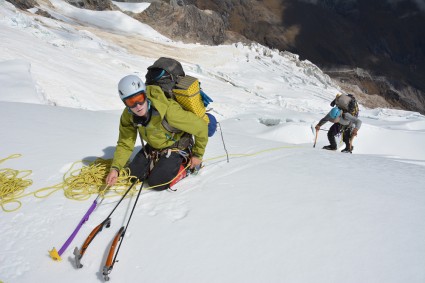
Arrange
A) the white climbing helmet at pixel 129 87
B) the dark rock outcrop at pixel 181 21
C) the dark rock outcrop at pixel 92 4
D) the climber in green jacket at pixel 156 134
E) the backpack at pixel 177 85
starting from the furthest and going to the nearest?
the dark rock outcrop at pixel 181 21 → the dark rock outcrop at pixel 92 4 → the backpack at pixel 177 85 → the climber in green jacket at pixel 156 134 → the white climbing helmet at pixel 129 87

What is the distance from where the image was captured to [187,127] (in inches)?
117

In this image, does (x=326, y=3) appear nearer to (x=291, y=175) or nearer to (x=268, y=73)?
(x=268, y=73)

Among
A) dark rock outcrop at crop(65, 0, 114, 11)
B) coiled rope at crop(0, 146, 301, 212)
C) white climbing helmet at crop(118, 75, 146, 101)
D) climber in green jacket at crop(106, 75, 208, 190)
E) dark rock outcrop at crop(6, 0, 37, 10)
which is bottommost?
coiled rope at crop(0, 146, 301, 212)

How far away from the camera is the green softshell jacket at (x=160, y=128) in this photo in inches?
114

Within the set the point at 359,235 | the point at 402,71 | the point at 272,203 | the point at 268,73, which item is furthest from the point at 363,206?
the point at 402,71

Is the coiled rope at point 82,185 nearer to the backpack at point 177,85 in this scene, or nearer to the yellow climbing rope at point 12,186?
the yellow climbing rope at point 12,186

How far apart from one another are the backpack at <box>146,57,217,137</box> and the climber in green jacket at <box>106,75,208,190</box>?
0.31ft

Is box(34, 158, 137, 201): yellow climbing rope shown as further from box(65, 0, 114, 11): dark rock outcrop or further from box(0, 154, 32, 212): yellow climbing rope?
box(65, 0, 114, 11): dark rock outcrop

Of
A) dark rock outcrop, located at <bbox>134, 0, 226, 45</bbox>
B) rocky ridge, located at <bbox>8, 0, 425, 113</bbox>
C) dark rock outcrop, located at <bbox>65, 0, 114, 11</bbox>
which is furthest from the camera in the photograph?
rocky ridge, located at <bbox>8, 0, 425, 113</bbox>

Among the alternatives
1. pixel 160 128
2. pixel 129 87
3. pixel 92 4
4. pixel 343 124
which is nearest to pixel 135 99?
pixel 129 87

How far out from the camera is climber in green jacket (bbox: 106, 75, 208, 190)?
8.98ft

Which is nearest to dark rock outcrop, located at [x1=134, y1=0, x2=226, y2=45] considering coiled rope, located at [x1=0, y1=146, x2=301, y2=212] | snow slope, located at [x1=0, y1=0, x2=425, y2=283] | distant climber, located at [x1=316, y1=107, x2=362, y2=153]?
distant climber, located at [x1=316, y1=107, x2=362, y2=153]

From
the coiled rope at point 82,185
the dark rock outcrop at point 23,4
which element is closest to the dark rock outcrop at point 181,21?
the dark rock outcrop at point 23,4

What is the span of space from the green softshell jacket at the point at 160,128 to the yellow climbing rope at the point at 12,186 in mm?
846
